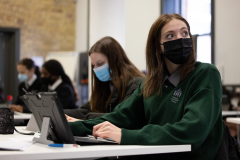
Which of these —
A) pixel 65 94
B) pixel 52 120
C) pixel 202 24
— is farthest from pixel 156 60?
pixel 202 24

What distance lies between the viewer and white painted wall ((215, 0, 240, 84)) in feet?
14.7

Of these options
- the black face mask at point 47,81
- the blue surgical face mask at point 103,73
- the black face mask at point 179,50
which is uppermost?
the black face mask at point 179,50

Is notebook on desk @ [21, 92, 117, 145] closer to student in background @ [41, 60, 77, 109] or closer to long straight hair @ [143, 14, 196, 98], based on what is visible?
long straight hair @ [143, 14, 196, 98]

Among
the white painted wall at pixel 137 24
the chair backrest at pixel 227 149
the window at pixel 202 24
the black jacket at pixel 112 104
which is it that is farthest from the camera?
the white painted wall at pixel 137 24

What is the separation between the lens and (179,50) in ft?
5.16

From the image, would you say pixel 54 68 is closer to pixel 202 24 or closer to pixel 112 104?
pixel 112 104

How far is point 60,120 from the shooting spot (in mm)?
1245

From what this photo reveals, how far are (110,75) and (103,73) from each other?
0.21ft

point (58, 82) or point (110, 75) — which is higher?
point (110, 75)

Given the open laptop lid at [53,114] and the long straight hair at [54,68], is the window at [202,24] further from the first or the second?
the open laptop lid at [53,114]

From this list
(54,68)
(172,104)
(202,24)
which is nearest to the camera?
(172,104)

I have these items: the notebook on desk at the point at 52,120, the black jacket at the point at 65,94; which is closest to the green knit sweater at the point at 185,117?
the notebook on desk at the point at 52,120

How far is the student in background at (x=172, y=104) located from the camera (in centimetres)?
128

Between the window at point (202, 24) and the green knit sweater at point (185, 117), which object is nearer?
the green knit sweater at point (185, 117)
